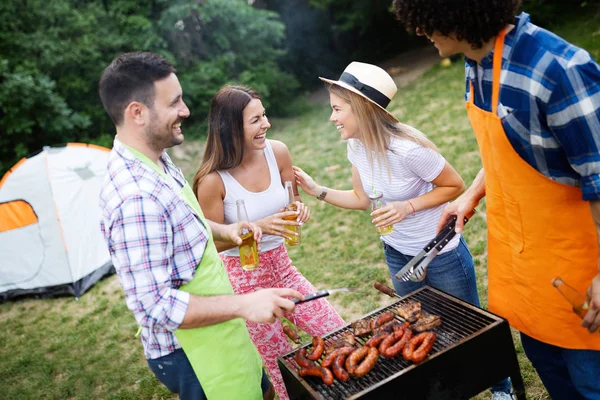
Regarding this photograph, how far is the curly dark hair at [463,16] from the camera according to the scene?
1.70m

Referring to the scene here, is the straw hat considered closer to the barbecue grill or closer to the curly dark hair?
the curly dark hair

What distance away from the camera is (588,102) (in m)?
1.60

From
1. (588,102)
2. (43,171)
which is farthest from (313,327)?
(43,171)

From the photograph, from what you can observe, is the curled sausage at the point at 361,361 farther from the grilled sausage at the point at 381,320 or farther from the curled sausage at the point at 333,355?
the grilled sausage at the point at 381,320

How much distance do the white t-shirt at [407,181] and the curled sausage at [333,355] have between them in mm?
953

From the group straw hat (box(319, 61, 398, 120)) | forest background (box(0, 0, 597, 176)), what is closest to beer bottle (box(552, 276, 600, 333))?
straw hat (box(319, 61, 398, 120))

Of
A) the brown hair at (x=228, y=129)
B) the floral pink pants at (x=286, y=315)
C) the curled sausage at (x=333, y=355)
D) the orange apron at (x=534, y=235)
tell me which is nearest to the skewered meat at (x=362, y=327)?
the curled sausage at (x=333, y=355)

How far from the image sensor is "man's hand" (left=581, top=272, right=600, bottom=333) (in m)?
1.83

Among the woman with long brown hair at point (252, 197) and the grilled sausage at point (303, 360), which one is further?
the woman with long brown hair at point (252, 197)

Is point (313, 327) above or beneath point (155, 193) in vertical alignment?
beneath

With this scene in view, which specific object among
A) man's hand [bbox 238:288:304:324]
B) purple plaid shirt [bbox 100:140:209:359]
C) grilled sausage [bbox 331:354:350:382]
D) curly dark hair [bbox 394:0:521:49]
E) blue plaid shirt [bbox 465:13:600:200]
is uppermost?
curly dark hair [bbox 394:0:521:49]

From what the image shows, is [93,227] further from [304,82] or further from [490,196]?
[304,82]

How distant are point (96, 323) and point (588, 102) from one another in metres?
5.67

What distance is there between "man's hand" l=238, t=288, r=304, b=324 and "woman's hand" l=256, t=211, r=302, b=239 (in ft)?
2.78
